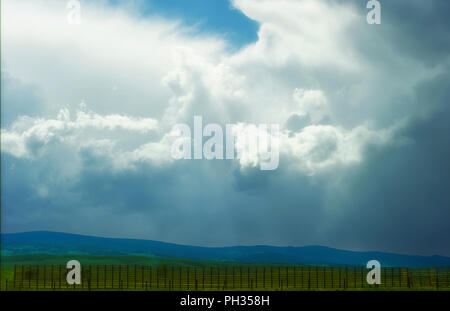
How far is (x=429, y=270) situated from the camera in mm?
133625
